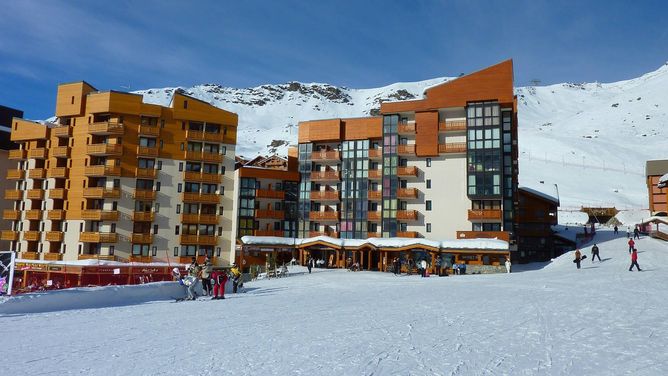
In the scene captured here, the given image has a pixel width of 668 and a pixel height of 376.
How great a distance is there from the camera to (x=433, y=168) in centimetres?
5791

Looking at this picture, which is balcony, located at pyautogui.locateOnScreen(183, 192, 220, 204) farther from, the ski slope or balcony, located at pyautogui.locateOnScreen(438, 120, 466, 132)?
the ski slope

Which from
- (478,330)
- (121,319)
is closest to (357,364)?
(478,330)

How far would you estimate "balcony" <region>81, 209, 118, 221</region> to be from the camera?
5441 centimetres

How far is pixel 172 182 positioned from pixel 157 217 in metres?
Result: 4.39

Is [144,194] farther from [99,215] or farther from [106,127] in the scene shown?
[106,127]

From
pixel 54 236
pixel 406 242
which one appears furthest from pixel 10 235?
pixel 406 242

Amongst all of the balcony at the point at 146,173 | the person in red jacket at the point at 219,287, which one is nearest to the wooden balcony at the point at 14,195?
the balcony at the point at 146,173

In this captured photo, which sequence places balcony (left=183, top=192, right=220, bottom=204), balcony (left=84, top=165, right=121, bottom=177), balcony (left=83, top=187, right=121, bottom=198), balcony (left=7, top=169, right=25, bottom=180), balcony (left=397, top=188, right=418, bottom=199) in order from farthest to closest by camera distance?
balcony (left=7, top=169, right=25, bottom=180) < balcony (left=183, top=192, right=220, bottom=204) < balcony (left=397, top=188, right=418, bottom=199) < balcony (left=84, top=165, right=121, bottom=177) < balcony (left=83, top=187, right=121, bottom=198)

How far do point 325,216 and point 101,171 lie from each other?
26297 millimetres

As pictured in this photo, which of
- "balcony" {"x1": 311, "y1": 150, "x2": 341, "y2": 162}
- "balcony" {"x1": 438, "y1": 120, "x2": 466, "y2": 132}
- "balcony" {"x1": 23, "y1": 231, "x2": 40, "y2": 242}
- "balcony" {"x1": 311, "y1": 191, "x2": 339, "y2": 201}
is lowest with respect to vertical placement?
"balcony" {"x1": 23, "y1": 231, "x2": 40, "y2": 242}

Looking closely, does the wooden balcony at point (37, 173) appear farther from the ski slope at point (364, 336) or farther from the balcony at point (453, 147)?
the balcony at point (453, 147)

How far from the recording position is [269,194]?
210 feet

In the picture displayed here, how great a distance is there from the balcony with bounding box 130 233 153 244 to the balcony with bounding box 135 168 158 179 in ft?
21.6

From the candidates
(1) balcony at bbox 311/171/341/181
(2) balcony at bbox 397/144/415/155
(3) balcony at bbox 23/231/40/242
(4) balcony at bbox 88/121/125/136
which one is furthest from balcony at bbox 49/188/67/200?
(2) balcony at bbox 397/144/415/155
